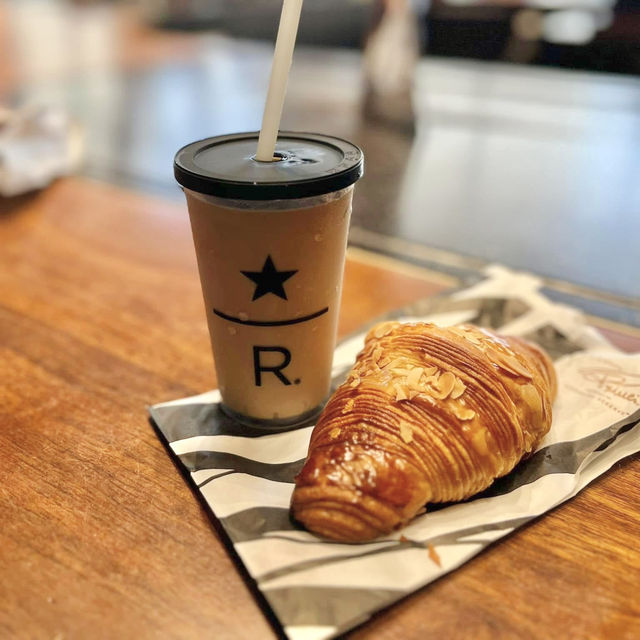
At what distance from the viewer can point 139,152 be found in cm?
169

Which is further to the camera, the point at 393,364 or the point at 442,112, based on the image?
the point at 442,112

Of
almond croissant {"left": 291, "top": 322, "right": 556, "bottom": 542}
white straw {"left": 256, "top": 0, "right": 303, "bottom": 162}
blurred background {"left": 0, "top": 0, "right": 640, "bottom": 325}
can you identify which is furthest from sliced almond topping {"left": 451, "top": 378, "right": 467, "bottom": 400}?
blurred background {"left": 0, "top": 0, "right": 640, "bottom": 325}

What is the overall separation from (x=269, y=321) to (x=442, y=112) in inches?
64.2

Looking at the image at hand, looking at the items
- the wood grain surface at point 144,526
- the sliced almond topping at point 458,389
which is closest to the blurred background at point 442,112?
the wood grain surface at point 144,526

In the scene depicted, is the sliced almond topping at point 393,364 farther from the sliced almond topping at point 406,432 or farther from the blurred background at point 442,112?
the blurred background at point 442,112

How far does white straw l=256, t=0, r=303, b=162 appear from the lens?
0.55 m

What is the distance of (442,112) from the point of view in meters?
2.05

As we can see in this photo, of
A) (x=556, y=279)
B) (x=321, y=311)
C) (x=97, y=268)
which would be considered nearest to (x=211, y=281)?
(x=321, y=311)

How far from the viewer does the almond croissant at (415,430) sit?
1.72 feet

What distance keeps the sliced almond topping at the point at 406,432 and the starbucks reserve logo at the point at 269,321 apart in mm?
159

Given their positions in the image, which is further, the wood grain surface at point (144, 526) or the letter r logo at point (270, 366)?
the letter r logo at point (270, 366)

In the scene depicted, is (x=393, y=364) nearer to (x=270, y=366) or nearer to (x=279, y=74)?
(x=270, y=366)

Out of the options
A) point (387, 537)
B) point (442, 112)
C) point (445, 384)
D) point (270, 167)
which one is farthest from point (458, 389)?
point (442, 112)

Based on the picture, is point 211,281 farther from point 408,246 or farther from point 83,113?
point 83,113
